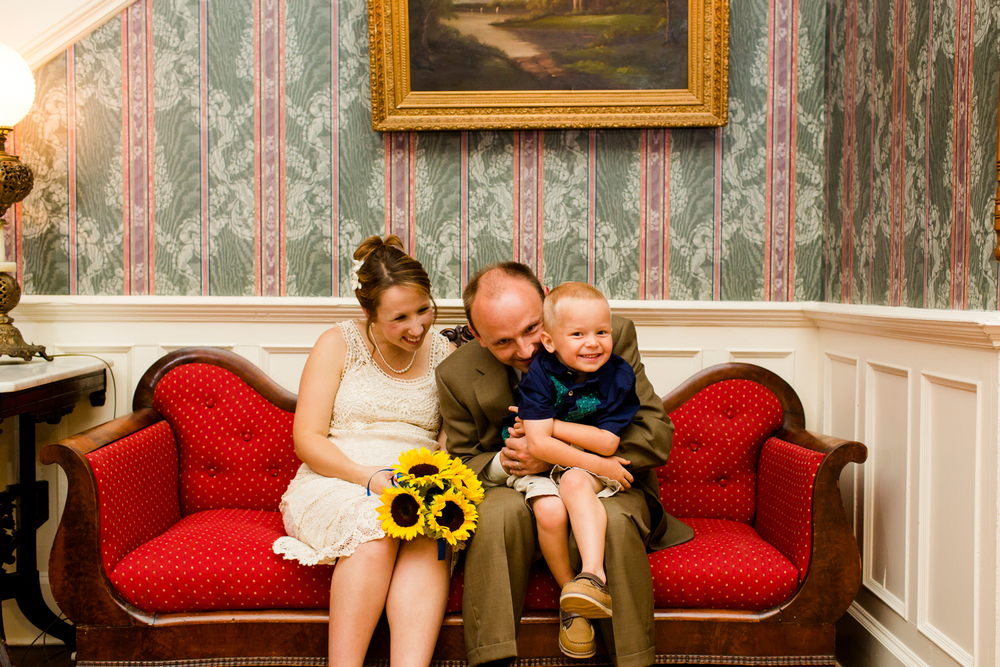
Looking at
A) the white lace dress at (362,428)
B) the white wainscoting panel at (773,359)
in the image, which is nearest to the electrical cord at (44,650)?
the white lace dress at (362,428)

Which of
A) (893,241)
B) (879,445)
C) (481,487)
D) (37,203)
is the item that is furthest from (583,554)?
(37,203)

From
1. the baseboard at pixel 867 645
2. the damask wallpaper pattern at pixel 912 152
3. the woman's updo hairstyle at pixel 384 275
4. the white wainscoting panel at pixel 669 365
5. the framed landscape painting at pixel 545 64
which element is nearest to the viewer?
the damask wallpaper pattern at pixel 912 152

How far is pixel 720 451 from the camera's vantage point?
2.59m

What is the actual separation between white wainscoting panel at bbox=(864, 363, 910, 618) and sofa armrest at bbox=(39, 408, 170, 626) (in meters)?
2.29

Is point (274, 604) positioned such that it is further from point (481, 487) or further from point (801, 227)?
point (801, 227)

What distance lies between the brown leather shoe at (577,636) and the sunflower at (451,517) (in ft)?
1.12

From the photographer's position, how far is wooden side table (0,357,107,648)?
2.41 m

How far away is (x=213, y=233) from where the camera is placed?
2.87 meters

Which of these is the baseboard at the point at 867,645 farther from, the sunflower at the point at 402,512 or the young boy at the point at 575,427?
the sunflower at the point at 402,512

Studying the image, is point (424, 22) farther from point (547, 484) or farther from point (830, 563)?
point (830, 563)

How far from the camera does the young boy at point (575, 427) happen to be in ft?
6.18

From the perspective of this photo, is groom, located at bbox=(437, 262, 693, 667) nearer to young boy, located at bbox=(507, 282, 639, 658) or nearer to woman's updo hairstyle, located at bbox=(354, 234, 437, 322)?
young boy, located at bbox=(507, 282, 639, 658)

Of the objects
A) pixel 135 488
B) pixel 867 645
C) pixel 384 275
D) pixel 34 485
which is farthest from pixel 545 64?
pixel 34 485

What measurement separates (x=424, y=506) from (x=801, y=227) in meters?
1.91
